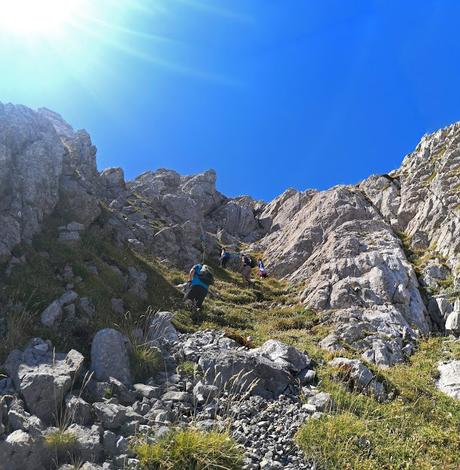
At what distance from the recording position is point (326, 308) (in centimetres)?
2836

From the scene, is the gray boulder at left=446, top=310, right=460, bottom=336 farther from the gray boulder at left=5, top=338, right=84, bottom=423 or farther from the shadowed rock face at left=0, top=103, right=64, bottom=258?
the shadowed rock face at left=0, top=103, right=64, bottom=258

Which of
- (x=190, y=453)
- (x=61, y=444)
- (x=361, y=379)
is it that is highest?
(x=361, y=379)

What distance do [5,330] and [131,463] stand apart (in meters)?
6.08

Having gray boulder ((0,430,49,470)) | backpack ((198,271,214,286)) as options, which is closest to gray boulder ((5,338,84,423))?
gray boulder ((0,430,49,470))

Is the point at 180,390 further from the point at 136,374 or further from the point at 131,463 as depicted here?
the point at 131,463

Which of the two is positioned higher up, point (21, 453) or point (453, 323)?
point (453, 323)

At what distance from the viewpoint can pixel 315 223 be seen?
4538cm

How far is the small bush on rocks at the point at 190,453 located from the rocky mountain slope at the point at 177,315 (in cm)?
12

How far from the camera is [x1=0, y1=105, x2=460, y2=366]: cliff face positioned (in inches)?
802

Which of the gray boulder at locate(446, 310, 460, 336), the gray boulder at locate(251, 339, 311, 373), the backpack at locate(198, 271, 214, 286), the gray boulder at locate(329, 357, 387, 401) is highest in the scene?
the backpack at locate(198, 271, 214, 286)

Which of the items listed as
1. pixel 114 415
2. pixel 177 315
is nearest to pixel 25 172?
pixel 177 315

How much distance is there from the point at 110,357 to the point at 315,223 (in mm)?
37028

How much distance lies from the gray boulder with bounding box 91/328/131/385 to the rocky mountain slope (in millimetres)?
38

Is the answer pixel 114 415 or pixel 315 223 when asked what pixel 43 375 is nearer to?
pixel 114 415
